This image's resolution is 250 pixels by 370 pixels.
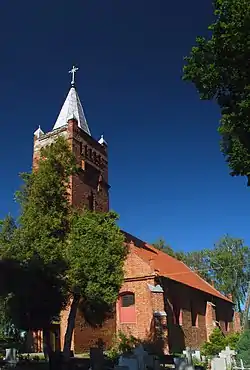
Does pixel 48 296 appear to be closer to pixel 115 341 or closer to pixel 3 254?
pixel 3 254

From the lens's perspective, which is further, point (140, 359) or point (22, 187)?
point (22, 187)

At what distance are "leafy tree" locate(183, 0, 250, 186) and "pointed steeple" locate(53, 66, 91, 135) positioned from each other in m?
18.6

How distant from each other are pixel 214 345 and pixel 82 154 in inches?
673

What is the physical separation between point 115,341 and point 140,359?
35.4 ft

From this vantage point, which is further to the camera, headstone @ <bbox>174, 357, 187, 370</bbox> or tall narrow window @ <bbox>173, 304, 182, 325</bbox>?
tall narrow window @ <bbox>173, 304, 182, 325</bbox>

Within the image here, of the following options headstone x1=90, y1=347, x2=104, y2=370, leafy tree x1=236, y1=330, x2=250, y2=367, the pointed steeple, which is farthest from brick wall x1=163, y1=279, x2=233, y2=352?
the pointed steeple

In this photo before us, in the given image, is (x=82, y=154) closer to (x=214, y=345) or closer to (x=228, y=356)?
(x=214, y=345)

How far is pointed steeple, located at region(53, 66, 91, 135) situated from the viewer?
1293 inches

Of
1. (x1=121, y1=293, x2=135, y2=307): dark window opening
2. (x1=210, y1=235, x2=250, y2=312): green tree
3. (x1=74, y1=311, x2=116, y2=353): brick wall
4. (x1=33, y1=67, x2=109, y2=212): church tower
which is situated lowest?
(x1=74, y1=311, x2=116, y2=353): brick wall

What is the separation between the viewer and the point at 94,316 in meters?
21.4

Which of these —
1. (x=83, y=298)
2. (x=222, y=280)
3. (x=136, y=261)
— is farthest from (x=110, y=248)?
(x=222, y=280)

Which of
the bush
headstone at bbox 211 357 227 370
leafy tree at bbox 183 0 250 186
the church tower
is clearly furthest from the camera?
the church tower

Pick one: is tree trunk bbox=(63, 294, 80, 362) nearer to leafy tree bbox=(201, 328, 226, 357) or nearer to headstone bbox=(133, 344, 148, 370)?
headstone bbox=(133, 344, 148, 370)

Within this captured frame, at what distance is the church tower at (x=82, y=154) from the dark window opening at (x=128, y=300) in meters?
6.86
